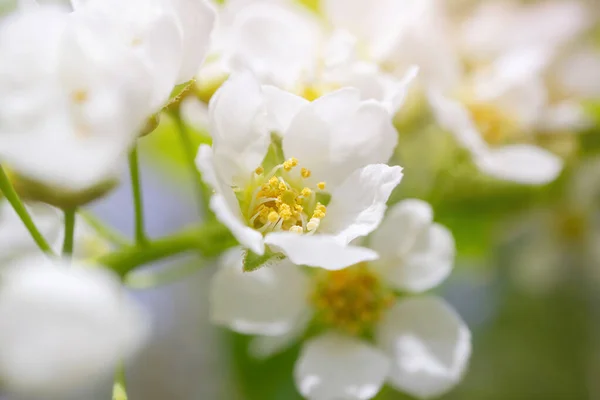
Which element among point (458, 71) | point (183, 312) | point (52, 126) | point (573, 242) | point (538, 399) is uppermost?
point (52, 126)

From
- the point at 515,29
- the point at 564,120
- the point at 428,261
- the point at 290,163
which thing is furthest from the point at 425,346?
the point at 515,29

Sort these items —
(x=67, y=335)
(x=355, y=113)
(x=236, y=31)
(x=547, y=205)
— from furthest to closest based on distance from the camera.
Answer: (x=547, y=205) < (x=236, y=31) < (x=355, y=113) < (x=67, y=335)

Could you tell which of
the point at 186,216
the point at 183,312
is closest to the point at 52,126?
the point at 186,216

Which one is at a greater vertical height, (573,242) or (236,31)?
(236,31)

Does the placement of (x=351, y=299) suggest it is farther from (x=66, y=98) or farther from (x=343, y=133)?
(x=66, y=98)

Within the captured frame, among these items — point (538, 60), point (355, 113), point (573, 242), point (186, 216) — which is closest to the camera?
point (355, 113)

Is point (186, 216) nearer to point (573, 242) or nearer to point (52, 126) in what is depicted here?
point (573, 242)

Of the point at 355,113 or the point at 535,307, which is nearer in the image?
the point at 355,113

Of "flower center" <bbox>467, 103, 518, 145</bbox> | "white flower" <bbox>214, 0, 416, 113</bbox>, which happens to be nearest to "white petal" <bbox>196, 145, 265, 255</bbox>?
"white flower" <bbox>214, 0, 416, 113</bbox>
